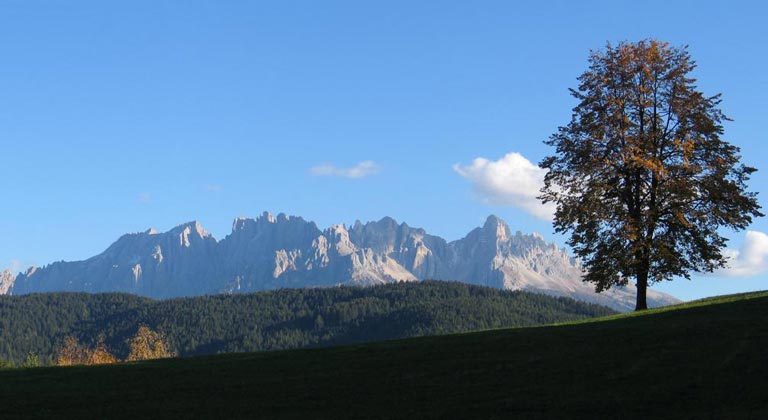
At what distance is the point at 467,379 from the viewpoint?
89.0 ft

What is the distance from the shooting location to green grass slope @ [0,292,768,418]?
71.2 ft

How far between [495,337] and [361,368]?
9.11 meters

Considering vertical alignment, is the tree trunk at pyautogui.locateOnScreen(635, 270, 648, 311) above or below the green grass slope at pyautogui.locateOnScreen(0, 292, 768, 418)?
above

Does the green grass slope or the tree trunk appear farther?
the tree trunk

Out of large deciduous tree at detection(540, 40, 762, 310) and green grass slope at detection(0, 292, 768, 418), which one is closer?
green grass slope at detection(0, 292, 768, 418)

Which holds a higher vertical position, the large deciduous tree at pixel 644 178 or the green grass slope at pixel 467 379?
the large deciduous tree at pixel 644 178

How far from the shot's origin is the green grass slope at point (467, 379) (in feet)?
71.2

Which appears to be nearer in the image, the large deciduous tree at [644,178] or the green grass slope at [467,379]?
the green grass slope at [467,379]

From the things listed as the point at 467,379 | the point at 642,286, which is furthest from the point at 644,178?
the point at 467,379

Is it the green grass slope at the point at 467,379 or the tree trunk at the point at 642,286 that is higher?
the tree trunk at the point at 642,286

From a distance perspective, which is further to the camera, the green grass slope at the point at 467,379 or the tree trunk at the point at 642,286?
the tree trunk at the point at 642,286

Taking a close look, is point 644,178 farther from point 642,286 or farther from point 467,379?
point 467,379

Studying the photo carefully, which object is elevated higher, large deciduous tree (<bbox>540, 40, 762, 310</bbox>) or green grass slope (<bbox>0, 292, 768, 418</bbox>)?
large deciduous tree (<bbox>540, 40, 762, 310</bbox>)

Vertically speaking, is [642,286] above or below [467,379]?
above
